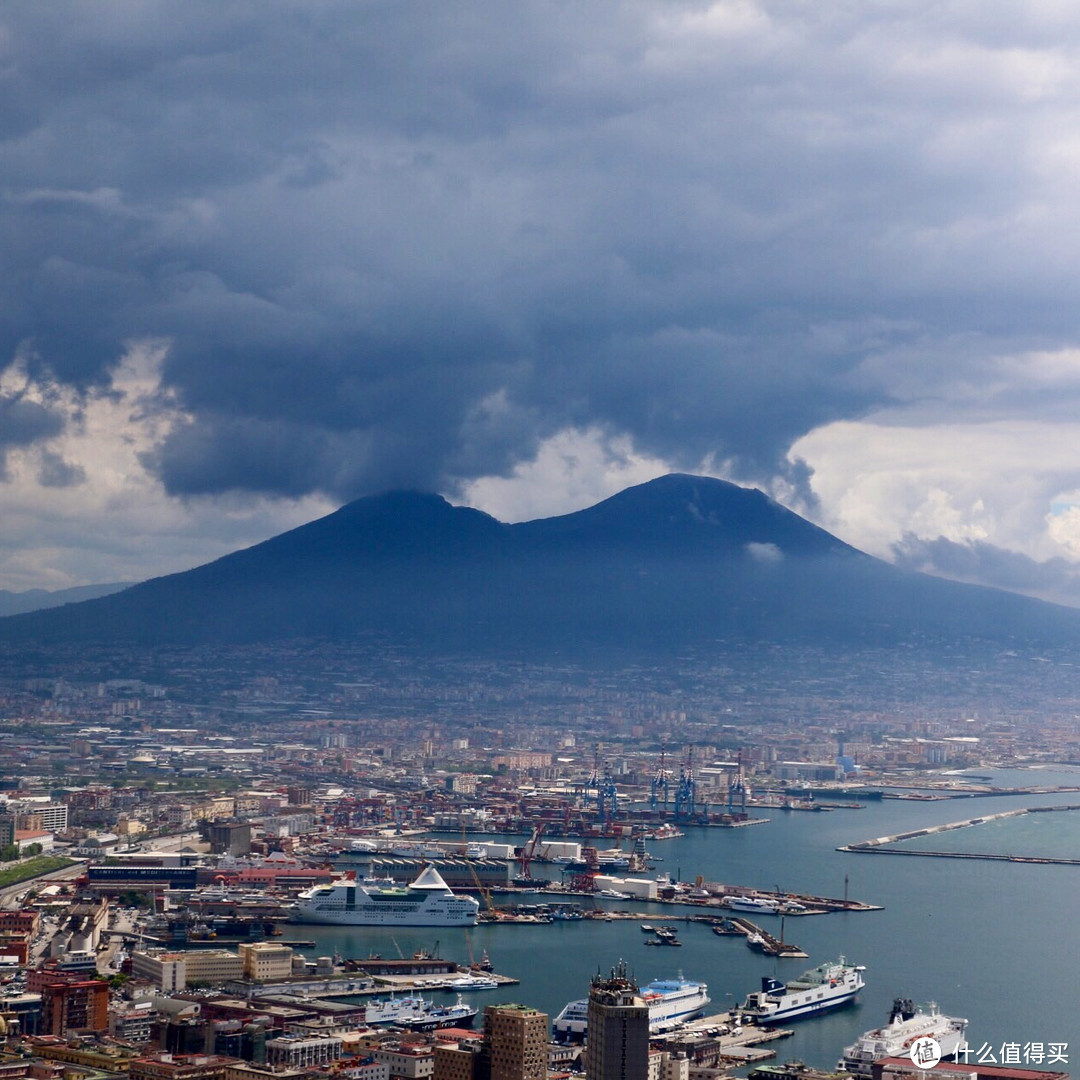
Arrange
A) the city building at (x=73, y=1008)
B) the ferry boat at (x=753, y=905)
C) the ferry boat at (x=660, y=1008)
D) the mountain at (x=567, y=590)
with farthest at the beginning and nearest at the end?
1. the mountain at (x=567, y=590)
2. the ferry boat at (x=753, y=905)
3. the ferry boat at (x=660, y=1008)
4. the city building at (x=73, y=1008)

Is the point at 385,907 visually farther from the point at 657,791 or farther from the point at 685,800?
the point at 657,791

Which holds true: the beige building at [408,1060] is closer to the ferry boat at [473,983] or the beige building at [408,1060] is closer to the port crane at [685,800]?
the ferry boat at [473,983]

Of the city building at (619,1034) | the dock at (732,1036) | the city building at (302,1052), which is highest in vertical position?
the city building at (619,1034)

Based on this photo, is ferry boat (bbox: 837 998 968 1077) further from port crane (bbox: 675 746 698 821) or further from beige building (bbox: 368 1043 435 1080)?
port crane (bbox: 675 746 698 821)

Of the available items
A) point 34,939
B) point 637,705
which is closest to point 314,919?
point 34,939

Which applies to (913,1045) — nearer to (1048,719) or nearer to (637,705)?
(637,705)

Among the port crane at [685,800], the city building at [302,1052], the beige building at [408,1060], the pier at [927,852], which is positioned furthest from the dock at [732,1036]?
the port crane at [685,800]

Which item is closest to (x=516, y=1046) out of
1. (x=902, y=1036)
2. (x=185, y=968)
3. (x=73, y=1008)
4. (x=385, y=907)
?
(x=902, y=1036)
